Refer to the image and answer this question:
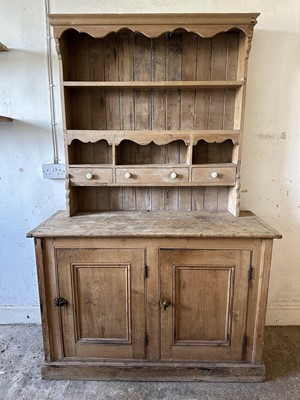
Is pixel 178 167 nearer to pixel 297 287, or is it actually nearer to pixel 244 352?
pixel 244 352

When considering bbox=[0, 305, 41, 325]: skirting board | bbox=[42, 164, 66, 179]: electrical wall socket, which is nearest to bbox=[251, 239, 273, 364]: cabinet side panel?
bbox=[42, 164, 66, 179]: electrical wall socket

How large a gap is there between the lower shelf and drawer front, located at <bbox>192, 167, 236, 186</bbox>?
1.03 m

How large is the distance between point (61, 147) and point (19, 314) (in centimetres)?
128

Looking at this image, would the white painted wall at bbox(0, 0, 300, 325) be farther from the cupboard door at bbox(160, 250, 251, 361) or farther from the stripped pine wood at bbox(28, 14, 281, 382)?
the cupboard door at bbox(160, 250, 251, 361)

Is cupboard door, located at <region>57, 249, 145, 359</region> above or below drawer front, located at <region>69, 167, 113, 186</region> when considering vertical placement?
below

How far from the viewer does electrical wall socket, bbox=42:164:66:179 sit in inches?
68.6

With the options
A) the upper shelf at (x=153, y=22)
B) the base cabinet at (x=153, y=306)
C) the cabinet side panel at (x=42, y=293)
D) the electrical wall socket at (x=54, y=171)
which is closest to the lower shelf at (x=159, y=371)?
the base cabinet at (x=153, y=306)

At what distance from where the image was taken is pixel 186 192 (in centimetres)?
173

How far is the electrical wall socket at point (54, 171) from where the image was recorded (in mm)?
1743

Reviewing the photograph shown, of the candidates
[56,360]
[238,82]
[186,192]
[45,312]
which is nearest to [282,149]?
[238,82]

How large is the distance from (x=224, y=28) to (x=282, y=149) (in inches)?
32.7

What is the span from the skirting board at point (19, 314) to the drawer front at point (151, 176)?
1.22 metres

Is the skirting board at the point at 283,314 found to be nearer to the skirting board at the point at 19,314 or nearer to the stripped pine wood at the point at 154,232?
the stripped pine wood at the point at 154,232

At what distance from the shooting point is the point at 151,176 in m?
1.54
